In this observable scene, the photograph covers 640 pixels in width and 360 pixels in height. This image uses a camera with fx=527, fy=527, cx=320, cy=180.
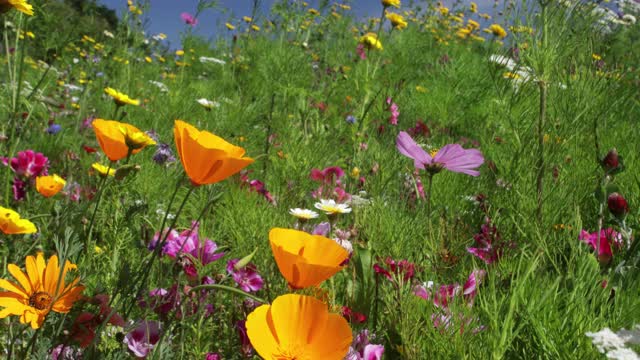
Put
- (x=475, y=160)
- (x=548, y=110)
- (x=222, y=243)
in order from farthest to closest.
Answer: (x=548, y=110) < (x=222, y=243) < (x=475, y=160)

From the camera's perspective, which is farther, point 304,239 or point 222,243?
point 222,243

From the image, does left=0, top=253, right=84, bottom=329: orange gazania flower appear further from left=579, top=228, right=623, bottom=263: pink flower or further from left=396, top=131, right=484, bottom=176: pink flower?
left=579, top=228, right=623, bottom=263: pink flower

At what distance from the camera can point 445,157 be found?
1.09 metres

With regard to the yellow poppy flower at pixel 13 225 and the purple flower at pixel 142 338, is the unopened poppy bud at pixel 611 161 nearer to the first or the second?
the purple flower at pixel 142 338

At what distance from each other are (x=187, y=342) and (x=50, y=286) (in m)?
0.33

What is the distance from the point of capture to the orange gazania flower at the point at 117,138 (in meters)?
0.72

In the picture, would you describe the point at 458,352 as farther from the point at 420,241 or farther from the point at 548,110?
the point at 548,110

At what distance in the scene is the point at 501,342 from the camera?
22.8 inches

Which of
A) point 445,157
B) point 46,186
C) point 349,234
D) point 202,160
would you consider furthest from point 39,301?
point 445,157

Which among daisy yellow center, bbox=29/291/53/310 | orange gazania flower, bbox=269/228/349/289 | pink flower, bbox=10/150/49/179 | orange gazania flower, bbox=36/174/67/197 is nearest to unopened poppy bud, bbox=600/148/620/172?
orange gazania flower, bbox=269/228/349/289

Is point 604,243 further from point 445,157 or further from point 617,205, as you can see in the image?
point 445,157

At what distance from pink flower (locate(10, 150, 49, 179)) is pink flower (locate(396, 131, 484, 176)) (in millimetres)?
987

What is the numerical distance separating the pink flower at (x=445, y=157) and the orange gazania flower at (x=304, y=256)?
46 centimetres

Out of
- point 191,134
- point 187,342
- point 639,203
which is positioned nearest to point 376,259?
point 187,342
